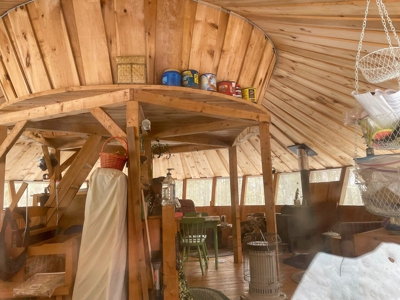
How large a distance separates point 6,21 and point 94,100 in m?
1.13

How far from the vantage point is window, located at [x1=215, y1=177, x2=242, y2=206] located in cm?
903

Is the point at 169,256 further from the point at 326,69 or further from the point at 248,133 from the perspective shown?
the point at 248,133

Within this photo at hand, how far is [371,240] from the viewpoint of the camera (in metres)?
1.38

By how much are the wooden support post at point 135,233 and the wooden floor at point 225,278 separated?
1.41 metres

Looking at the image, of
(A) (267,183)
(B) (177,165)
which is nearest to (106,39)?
(A) (267,183)

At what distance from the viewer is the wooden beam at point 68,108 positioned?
3.08 metres

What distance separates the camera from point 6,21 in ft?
10.3

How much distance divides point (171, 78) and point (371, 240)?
2.38m

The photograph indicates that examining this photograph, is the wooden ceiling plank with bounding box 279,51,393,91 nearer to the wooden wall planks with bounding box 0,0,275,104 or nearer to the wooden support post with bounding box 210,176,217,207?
the wooden wall planks with bounding box 0,0,275,104

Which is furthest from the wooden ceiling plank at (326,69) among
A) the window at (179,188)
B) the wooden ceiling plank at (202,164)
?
the window at (179,188)

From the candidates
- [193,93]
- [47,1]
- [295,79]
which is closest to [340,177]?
[295,79]

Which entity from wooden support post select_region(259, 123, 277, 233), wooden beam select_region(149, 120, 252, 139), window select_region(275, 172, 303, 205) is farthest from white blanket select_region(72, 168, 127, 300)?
window select_region(275, 172, 303, 205)

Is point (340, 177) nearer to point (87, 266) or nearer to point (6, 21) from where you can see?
point (87, 266)

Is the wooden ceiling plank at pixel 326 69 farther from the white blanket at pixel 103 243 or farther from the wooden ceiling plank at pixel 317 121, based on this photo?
the white blanket at pixel 103 243
